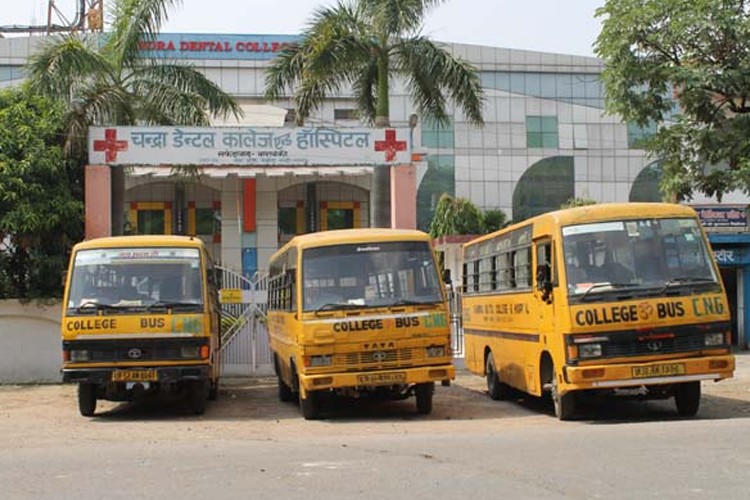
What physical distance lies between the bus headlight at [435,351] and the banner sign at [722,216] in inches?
729

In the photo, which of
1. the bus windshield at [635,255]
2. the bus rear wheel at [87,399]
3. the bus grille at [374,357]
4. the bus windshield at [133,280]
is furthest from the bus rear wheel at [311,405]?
the bus windshield at [635,255]

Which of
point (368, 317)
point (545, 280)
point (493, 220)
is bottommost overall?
point (368, 317)

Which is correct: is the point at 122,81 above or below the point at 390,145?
above

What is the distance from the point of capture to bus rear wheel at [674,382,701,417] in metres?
13.0

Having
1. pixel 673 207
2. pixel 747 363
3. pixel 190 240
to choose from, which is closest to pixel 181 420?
pixel 190 240

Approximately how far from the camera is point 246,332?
21812 mm

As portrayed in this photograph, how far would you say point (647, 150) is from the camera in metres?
19.4

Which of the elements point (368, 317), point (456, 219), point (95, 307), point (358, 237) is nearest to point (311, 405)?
point (368, 317)

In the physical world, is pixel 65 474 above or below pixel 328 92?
below

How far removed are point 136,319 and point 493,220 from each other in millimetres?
37140

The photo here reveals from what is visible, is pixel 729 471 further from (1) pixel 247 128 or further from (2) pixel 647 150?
(1) pixel 247 128

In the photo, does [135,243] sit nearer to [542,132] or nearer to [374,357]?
[374,357]

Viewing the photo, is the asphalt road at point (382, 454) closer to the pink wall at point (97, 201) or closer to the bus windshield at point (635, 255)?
the bus windshield at point (635, 255)

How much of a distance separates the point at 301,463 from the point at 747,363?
56.5 feet
